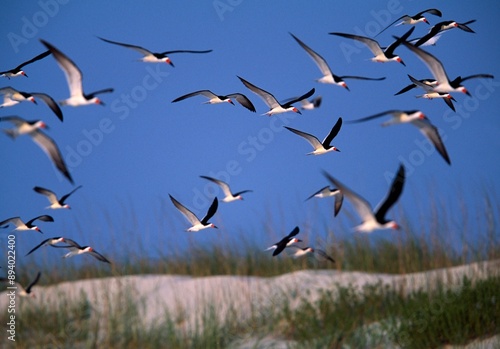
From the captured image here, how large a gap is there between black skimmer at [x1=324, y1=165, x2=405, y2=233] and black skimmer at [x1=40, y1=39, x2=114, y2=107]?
2.56 m

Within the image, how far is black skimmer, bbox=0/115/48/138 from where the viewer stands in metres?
5.47

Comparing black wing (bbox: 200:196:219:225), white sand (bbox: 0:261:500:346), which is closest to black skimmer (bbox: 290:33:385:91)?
black wing (bbox: 200:196:219:225)

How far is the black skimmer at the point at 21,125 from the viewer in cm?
547

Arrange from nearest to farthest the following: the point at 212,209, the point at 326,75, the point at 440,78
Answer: the point at 440,78 < the point at 212,209 < the point at 326,75

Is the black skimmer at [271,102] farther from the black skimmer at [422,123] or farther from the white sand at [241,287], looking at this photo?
the black skimmer at [422,123]

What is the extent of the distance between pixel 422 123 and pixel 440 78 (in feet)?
5.12

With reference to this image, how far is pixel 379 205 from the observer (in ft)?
13.8

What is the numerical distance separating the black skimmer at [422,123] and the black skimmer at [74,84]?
8.11ft

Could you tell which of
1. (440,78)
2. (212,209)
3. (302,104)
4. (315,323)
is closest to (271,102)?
(302,104)

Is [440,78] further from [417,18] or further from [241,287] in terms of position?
[241,287]

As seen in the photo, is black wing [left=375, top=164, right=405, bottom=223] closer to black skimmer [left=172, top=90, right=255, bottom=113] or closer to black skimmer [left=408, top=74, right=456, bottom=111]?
black skimmer [left=408, top=74, right=456, bottom=111]

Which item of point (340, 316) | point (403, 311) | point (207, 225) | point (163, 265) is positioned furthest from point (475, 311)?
point (163, 265)

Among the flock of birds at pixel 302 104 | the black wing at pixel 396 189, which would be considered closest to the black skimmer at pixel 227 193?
the flock of birds at pixel 302 104

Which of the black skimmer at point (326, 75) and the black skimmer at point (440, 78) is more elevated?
the black skimmer at point (326, 75)
